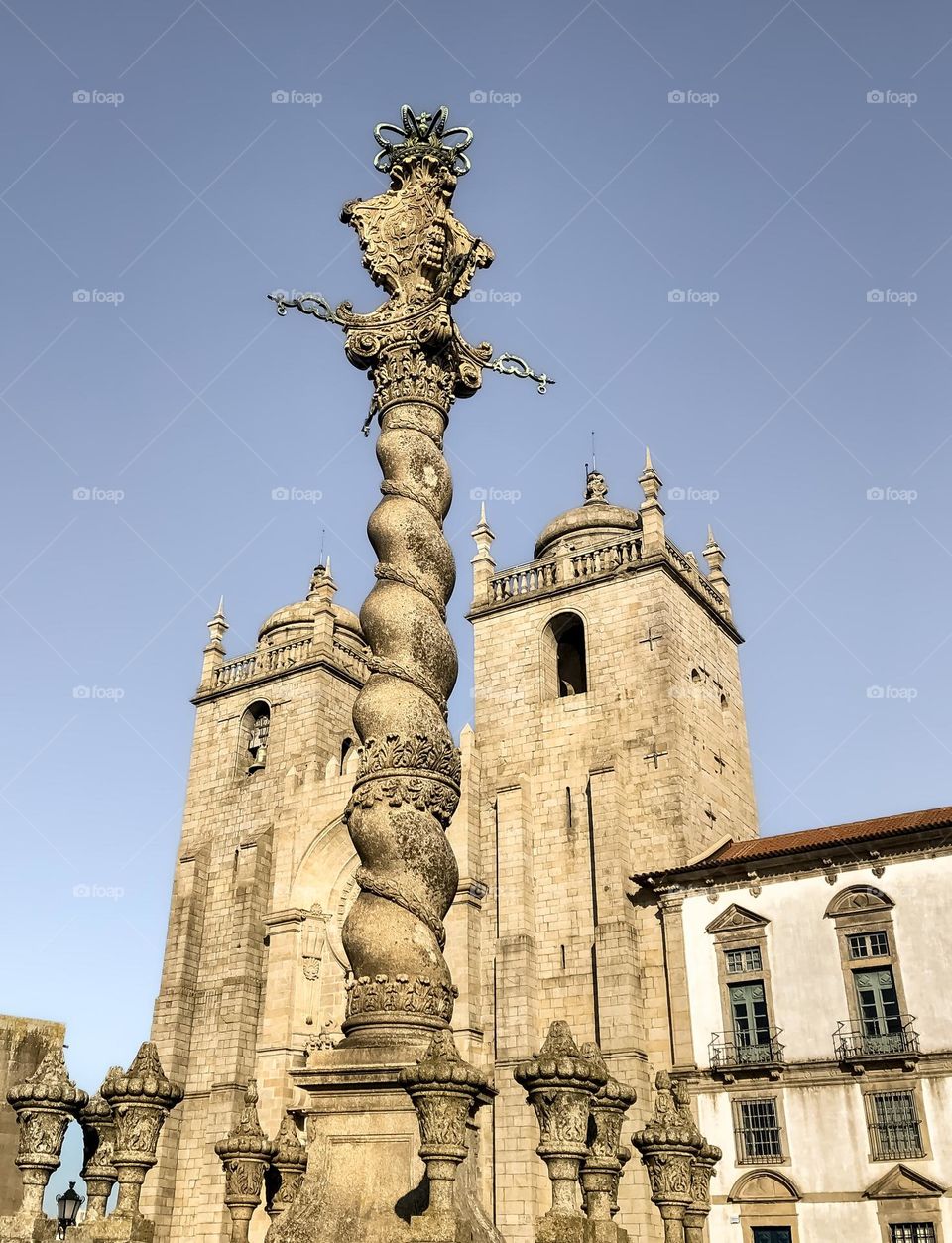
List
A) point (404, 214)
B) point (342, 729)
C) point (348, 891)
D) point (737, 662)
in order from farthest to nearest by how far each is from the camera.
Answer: point (342, 729)
point (737, 662)
point (348, 891)
point (404, 214)

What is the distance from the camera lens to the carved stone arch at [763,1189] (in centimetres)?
2131

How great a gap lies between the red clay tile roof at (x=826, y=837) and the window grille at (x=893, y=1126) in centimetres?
506

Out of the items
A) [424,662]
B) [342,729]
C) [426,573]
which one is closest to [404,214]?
[426,573]

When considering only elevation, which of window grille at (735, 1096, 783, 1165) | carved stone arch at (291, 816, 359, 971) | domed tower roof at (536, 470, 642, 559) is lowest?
window grille at (735, 1096, 783, 1165)

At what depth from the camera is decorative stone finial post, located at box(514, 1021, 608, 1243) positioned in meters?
8.44

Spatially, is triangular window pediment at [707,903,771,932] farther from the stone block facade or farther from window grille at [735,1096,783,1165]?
the stone block facade

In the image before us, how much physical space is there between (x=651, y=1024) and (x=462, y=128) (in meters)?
19.6

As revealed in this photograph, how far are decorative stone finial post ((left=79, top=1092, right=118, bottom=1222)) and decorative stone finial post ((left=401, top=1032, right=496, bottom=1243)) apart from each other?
5354 millimetres

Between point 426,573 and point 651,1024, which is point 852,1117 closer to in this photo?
point 651,1024

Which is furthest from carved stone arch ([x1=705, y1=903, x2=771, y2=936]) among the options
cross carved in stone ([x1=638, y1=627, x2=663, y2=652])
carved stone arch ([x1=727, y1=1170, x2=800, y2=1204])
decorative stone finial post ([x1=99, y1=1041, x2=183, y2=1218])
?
decorative stone finial post ([x1=99, y1=1041, x2=183, y2=1218])

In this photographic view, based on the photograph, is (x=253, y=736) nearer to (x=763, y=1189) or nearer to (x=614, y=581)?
(x=614, y=581)

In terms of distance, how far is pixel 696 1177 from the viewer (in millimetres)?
14281

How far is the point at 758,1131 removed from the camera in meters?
22.2

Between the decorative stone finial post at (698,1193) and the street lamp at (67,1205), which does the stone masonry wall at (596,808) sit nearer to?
the decorative stone finial post at (698,1193)
